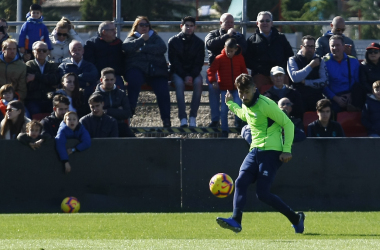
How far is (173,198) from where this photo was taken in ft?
37.9

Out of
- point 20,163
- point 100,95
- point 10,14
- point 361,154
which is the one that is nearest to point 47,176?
point 20,163

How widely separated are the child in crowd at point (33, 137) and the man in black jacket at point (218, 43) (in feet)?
11.0

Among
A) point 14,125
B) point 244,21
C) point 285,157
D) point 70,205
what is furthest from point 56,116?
point 285,157

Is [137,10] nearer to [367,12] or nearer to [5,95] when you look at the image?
[5,95]

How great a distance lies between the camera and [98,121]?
11750 mm

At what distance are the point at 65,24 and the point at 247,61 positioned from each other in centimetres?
349

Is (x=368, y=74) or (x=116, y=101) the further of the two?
(x=368, y=74)

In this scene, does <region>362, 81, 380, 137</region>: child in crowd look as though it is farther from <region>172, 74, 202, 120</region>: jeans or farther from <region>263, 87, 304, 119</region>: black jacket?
<region>172, 74, 202, 120</region>: jeans

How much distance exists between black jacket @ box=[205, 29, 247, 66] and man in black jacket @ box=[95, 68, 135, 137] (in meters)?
2.02

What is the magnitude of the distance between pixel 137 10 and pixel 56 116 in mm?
6906

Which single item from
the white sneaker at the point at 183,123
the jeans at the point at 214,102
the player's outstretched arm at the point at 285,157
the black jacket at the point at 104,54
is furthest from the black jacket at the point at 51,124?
the player's outstretched arm at the point at 285,157

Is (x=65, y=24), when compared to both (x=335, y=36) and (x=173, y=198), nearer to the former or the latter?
(x=173, y=198)

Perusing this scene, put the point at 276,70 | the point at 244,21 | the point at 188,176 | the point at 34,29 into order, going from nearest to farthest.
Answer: the point at 188,176, the point at 276,70, the point at 34,29, the point at 244,21

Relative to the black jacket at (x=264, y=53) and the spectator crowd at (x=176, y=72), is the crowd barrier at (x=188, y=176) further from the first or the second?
the black jacket at (x=264, y=53)
